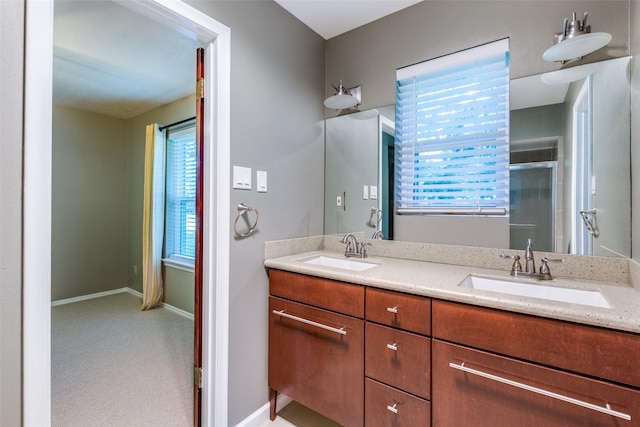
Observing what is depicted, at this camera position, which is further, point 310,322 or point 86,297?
point 86,297

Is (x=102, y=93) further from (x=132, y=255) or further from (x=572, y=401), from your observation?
(x=572, y=401)

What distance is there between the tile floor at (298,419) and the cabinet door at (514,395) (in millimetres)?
810

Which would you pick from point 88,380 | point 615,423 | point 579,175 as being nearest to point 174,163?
point 88,380

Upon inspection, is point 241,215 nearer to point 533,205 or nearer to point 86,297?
point 533,205

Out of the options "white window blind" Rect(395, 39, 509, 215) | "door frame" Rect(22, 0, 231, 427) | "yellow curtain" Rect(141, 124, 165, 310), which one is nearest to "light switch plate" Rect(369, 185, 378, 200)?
"white window blind" Rect(395, 39, 509, 215)

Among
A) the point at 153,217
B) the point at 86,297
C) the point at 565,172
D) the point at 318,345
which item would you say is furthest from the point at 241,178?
the point at 86,297

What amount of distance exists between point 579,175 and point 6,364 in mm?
2366

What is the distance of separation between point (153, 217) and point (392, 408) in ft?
10.8

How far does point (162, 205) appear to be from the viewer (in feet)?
11.5

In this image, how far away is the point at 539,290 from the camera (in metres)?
1.27

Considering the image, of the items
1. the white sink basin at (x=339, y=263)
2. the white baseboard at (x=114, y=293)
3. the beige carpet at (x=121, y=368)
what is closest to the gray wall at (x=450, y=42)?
the white sink basin at (x=339, y=263)

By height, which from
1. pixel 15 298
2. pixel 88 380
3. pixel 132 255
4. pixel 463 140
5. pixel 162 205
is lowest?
pixel 88 380

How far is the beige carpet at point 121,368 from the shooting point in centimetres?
173

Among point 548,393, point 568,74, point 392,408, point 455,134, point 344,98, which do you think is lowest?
point 392,408
